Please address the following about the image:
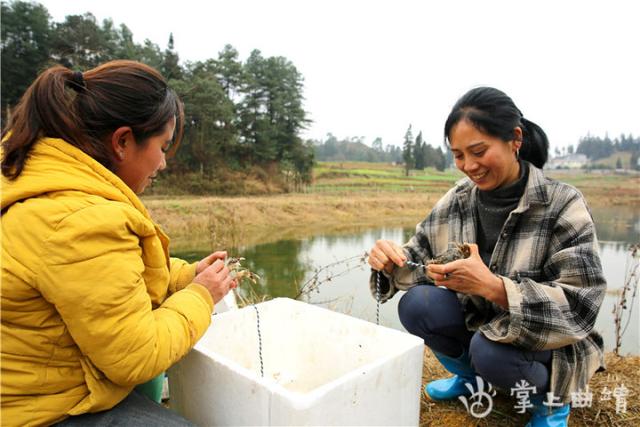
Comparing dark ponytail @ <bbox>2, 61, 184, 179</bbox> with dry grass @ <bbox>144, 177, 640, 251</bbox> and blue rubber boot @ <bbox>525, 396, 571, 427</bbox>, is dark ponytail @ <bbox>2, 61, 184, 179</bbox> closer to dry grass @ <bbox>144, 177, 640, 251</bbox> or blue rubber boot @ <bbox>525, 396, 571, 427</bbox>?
blue rubber boot @ <bbox>525, 396, 571, 427</bbox>

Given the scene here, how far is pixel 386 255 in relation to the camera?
1.78m

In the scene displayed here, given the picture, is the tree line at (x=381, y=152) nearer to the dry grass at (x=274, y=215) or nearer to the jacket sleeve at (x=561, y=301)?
the dry grass at (x=274, y=215)

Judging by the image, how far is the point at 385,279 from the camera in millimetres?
1897

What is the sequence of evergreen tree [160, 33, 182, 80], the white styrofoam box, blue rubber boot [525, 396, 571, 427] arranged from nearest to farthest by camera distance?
the white styrofoam box < blue rubber boot [525, 396, 571, 427] < evergreen tree [160, 33, 182, 80]

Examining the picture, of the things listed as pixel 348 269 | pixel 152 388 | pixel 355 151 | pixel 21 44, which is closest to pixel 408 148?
pixel 355 151

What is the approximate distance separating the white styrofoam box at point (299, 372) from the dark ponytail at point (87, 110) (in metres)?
0.63

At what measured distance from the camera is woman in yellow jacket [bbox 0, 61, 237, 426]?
36.8 inches

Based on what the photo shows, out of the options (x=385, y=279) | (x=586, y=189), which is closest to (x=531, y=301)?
(x=385, y=279)

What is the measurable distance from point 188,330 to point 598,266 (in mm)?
1248

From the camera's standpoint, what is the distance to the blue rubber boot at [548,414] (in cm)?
154

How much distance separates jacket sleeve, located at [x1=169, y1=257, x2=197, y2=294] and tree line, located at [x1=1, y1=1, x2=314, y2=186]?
60.0 ft

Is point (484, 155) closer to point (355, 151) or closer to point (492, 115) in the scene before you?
point (492, 115)

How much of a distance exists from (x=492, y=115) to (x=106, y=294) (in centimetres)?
134

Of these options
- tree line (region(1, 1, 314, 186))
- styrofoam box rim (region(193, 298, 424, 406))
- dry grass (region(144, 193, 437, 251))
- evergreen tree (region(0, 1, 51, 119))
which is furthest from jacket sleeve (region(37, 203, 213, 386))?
evergreen tree (region(0, 1, 51, 119))
